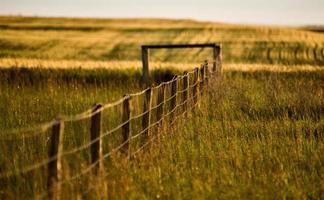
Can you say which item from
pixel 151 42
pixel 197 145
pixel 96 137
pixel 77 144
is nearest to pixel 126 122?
pixel 96 137

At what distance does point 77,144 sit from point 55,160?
392cm

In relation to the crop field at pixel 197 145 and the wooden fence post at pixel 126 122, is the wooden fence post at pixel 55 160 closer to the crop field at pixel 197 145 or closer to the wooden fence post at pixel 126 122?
the crop field at pixel 197 145

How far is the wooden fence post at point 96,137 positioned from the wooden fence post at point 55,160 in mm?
900

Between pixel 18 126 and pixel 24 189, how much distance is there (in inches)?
168

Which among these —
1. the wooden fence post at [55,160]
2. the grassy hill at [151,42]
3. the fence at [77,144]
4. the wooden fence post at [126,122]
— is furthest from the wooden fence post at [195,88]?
the grassy hill at [151,42]

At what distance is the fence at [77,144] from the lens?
19.1 ft

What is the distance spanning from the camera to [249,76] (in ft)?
79.5

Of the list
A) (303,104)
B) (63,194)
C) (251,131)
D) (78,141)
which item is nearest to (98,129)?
(63,194)

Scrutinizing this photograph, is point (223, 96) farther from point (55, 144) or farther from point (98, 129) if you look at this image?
point (55, 144)

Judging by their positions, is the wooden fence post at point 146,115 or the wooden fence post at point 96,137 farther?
the wooden fence post at point 146,115

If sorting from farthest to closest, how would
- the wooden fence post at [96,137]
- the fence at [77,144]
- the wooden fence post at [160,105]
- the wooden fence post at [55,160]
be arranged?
the wooden fence post at [160,105] → the wooden fence post at [96,137] → the fence at [77,144] → the wooden fence post at [55,160]

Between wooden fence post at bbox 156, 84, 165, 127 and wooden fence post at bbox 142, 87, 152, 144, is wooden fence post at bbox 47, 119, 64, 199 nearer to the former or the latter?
wooden fence post at bbox 142, 87, 152, 144

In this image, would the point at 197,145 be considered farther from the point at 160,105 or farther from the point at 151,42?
the point at 151,42

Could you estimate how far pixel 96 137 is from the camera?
675cm
